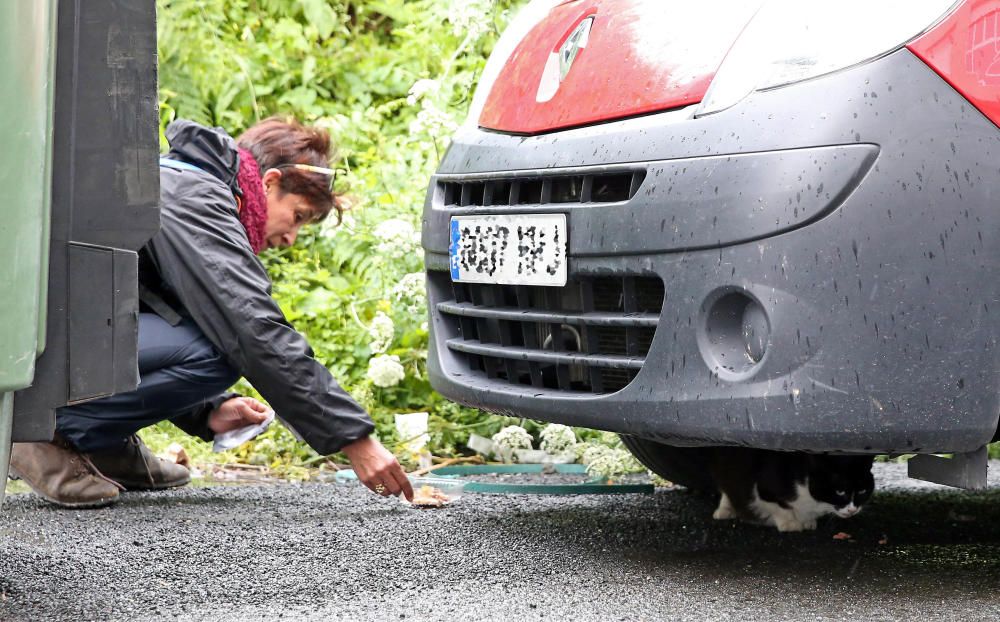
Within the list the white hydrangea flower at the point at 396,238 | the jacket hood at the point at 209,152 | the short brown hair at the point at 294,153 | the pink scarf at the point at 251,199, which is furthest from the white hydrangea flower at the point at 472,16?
the jacket hood at the point at 209,152

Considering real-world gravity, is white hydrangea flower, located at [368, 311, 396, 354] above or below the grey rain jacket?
below

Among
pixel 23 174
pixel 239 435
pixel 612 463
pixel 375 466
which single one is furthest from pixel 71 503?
pixel 23 174

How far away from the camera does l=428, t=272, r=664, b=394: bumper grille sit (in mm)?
2381

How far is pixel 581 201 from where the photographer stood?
242 cm

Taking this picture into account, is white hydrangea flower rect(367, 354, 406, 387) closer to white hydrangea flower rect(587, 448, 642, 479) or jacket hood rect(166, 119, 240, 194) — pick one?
white hydrangea flower rect(587, 448, 642, 479)

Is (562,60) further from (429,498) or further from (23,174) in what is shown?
(429,498)

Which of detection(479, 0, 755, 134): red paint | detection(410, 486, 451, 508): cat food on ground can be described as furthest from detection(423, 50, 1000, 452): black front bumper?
detection(410, 486, 451, 508): cat food on ground

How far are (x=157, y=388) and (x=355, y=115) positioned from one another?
3.59 m

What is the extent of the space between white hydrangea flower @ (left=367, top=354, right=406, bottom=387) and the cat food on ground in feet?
3.06

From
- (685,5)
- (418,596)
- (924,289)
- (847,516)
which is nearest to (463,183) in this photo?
(685,5)

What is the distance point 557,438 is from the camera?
4242 millimetres

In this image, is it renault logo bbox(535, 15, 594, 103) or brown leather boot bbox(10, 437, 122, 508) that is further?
brown leather boot bbox(10, 437, 122, 508)

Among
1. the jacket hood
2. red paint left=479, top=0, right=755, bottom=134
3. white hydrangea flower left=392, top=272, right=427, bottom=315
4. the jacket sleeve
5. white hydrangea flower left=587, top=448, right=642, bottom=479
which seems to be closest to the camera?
red paint left=479, top=0, right=755, bottom=134

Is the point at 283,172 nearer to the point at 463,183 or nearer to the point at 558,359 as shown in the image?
the point at 463,183
